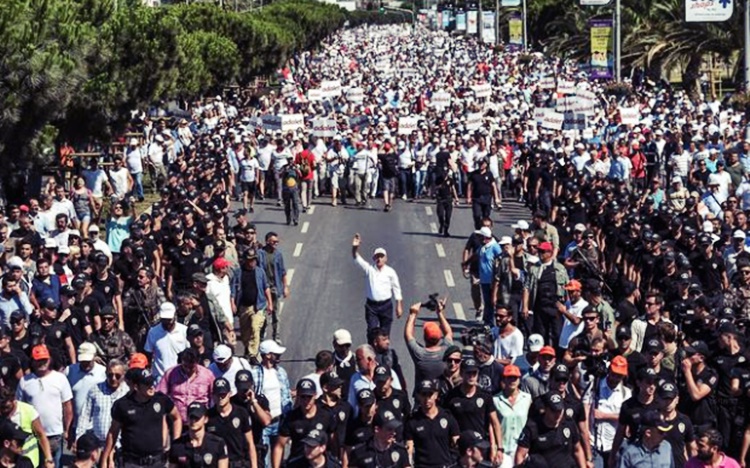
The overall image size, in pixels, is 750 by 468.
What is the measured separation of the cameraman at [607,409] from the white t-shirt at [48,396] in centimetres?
432

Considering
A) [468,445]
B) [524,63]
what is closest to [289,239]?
[468,445]

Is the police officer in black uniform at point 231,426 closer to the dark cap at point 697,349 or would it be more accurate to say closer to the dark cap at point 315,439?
the dark cap at point 315,439

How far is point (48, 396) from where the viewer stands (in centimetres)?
1305

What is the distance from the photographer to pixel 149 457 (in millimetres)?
12109

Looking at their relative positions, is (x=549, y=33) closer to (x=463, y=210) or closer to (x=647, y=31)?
(x=647, y=31)

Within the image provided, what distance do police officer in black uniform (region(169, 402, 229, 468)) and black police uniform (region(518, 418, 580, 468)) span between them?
87.1 inches

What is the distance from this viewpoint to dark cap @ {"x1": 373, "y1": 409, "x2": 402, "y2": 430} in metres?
11.3

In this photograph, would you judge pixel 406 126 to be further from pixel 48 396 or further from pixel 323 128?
pixel 48 396

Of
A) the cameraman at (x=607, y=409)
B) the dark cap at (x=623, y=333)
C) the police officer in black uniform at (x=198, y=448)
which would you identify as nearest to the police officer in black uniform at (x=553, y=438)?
the cameraman at (x=607, y=409)

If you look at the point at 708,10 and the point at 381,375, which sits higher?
the point at 708,10

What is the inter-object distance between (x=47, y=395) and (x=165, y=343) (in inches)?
66.9

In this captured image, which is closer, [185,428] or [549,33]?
[185,428]

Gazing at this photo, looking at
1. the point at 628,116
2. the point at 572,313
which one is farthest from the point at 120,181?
the point at 572,313

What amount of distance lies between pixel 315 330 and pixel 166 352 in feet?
21.5
